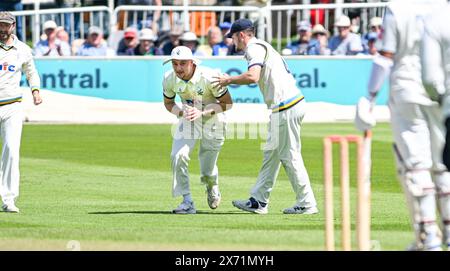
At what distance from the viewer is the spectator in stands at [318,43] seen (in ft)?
91.1

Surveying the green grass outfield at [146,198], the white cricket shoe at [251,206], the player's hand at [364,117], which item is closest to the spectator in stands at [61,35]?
the green grass outfield at [146,198]

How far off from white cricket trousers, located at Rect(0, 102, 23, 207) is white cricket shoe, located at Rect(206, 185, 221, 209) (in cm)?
215

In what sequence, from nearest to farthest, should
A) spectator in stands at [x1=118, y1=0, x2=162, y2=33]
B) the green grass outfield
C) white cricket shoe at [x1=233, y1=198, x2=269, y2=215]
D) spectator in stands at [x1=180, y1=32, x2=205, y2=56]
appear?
the green grass outfield
white cricket shoe at [x1=233, y1=198, x2=269, y2=215]
spectator in stands at [x1=180, y1=32, x2=205, y2=56]
spectator in stands at [x1=118, y1=0, x2=162, y2=33]

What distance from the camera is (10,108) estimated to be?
1452cm

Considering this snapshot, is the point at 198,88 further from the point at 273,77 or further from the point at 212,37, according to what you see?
the point at 212,37

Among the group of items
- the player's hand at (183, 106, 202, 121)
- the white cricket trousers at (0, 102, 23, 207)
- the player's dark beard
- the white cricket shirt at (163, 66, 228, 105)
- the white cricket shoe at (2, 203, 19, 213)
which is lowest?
the white cricket shoe at (2, 203, 19, 213)

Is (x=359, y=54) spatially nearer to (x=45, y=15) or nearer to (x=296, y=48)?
(x=296, y=48)

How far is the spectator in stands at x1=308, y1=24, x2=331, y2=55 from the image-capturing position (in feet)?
91.1

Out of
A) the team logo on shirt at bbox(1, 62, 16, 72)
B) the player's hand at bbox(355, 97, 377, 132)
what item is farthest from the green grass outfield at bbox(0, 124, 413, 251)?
the team logo on shirt at bbox(1, 62, 16, 72)

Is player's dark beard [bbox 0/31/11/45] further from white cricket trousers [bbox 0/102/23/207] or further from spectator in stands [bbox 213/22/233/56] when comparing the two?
spectator in stands [bbox 213/22/233/56]

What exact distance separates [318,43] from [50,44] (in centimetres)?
570

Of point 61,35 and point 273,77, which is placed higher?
point 273,77

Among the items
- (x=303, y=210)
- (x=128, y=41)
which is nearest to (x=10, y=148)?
(x=303, y=210)
